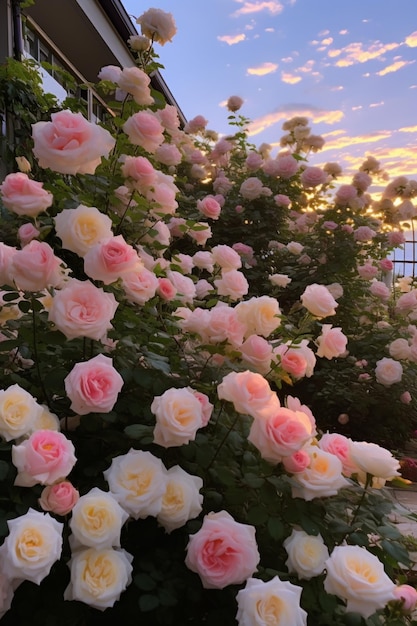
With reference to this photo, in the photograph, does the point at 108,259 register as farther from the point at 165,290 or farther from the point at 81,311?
the point at 165,290

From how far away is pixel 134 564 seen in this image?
0.97m

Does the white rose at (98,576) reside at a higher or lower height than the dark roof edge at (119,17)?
lower

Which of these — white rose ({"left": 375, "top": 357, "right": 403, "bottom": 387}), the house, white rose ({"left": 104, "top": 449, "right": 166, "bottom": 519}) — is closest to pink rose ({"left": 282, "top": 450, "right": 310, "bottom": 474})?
white rose ({"left": 104, "top": 449, "right": 166, "bottom": 519})

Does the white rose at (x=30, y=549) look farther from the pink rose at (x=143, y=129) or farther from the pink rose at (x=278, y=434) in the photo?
the pink rose at (x=143, y=129)

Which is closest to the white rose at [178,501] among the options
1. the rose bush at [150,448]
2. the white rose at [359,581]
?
the rose bush at [150,448]

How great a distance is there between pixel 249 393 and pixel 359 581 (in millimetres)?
355

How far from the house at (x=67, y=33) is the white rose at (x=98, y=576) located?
16.3 feet

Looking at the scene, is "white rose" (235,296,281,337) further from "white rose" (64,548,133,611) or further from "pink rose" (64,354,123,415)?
"white rose" (64,548,133,611)

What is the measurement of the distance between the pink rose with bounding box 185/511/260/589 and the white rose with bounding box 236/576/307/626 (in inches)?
2.0

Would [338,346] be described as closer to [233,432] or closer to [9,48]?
[233,432]

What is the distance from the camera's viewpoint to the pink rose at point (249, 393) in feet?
3.18

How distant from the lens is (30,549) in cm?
78

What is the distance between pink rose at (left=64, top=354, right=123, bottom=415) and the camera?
927 mm

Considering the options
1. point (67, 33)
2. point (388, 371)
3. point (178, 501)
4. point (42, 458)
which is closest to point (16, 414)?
point (42, 458)
